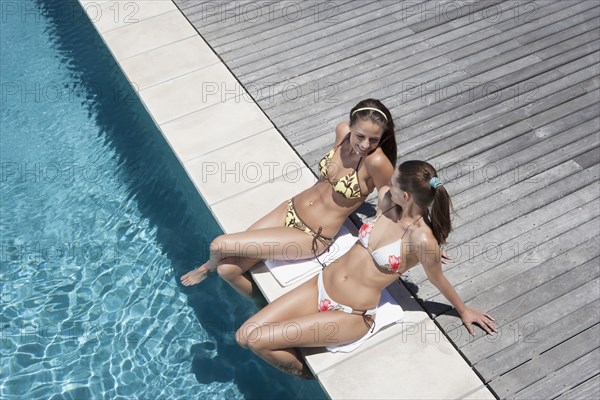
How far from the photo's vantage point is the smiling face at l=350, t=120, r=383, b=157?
5.09m

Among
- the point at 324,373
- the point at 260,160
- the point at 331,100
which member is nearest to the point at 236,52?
the point at 331,100

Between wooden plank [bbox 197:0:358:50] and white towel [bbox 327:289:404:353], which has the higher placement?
wooden plank [bbox 197:0:358:50]

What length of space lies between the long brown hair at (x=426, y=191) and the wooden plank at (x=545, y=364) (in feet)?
4.16

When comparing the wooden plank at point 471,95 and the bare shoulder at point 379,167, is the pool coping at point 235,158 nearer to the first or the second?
the bare shoulder at point 379,167

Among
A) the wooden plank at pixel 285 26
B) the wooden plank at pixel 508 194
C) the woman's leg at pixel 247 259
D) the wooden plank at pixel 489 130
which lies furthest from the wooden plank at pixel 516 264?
the wooden plank at pixel 285 26

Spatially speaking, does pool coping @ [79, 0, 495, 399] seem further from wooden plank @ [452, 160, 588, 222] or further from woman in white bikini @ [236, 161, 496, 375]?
wooden plank @ [452, 160, 588, 222]

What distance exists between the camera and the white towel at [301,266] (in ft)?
18.5

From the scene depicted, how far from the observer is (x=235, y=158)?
22.7 feet

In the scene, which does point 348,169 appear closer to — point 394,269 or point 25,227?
point 394,269

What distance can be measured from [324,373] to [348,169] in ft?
5.34

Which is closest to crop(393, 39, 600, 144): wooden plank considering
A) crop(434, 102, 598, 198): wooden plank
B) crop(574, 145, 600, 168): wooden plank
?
crop(434, 102, 598, 198): wooden plank

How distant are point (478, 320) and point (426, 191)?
4.21ft

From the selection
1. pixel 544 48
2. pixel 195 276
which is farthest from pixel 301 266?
Answer: pixel 544 48

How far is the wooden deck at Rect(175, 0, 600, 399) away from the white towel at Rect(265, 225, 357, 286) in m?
0.65
